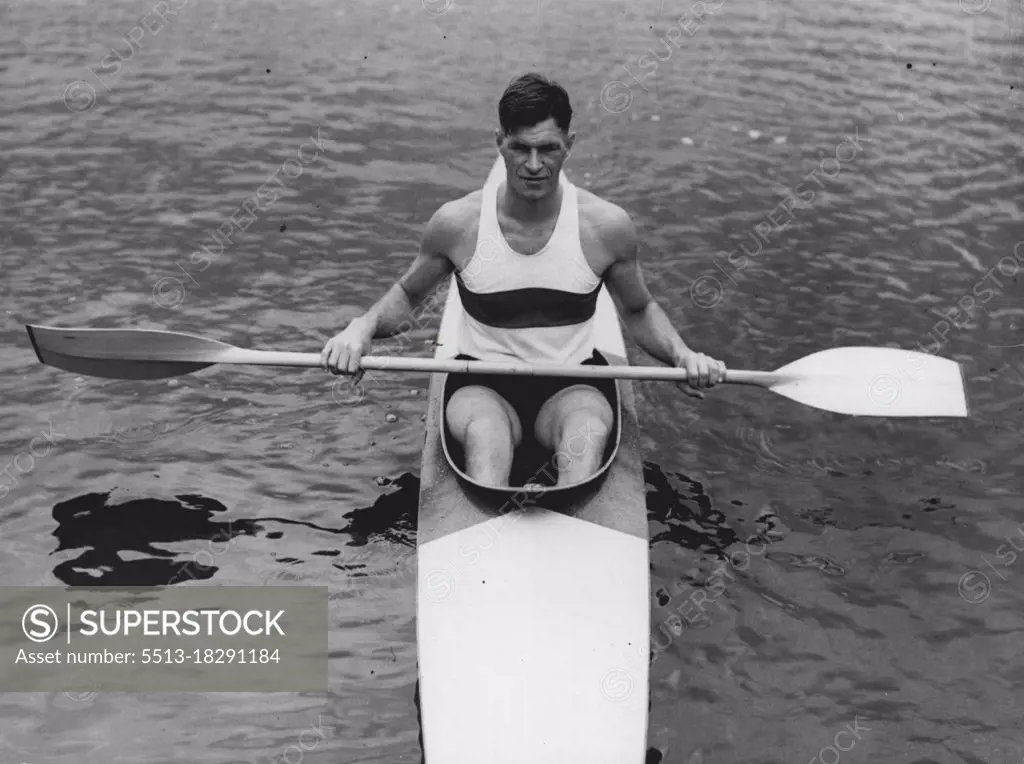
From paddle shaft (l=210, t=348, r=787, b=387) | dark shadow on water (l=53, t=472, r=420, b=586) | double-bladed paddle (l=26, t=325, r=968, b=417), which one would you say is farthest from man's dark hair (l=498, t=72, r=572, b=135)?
dark shadow on water (l=53, t=472, r=420, b=586)

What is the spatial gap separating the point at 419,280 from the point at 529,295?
602 millimetres

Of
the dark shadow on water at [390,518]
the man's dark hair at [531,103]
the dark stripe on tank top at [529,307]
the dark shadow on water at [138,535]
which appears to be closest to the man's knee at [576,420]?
the dark stripe on tank top at [529,307]

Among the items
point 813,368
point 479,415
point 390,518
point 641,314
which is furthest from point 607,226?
point 390,518

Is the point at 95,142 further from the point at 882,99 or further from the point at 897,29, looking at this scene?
the point at 897,29

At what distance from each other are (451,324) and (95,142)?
459 cm

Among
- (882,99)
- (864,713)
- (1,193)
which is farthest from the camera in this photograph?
(882,99)

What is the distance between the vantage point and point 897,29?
38.5ft

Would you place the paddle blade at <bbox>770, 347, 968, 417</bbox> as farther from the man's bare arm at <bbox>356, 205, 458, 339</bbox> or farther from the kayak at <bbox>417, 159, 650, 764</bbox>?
the man's bare arm at <bbox>356, 205, 458, 339</bbox>

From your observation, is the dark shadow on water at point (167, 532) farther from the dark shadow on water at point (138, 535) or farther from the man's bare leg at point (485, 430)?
the man's bare leg at point (485, 430)

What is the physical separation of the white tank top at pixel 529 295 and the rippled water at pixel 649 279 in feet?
4.18

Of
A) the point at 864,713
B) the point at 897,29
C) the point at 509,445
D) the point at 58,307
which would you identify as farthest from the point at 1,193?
the point at 897,29

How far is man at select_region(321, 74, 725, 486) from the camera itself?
17.5 feet

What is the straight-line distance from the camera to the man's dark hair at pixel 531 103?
508 cm

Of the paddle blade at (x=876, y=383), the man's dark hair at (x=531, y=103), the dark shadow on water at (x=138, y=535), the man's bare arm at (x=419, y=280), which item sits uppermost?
the man's dark hair at (x=531, y=103)
